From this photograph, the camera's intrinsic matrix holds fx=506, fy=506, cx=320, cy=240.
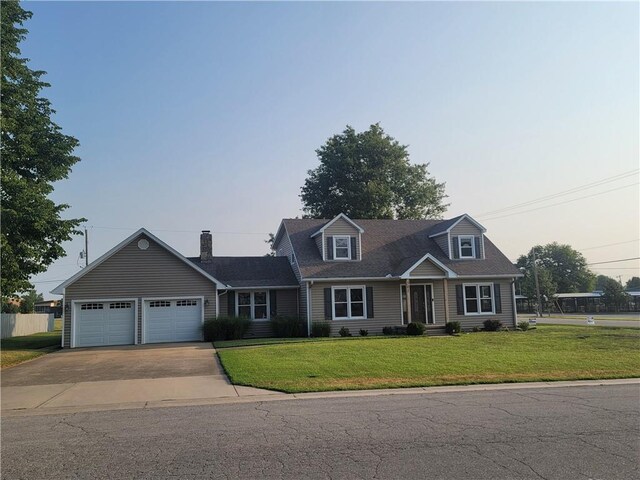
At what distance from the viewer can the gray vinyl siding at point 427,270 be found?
2567 cm

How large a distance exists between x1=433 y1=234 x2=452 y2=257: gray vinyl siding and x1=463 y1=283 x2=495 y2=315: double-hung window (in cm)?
240

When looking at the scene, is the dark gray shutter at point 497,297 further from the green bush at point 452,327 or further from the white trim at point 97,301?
the white trim at point 97,301

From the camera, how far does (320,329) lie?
80.9 ft

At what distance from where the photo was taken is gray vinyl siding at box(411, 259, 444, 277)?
25672 millimetres

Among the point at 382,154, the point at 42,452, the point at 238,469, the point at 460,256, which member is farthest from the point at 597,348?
the point at 382,154

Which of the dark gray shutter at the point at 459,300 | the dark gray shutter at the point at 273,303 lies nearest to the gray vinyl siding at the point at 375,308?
the dark gray shutter at the point at 273,303

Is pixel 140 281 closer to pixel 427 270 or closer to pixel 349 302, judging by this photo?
pixel 349 302

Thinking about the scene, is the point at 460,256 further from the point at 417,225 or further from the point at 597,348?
the point at 597,348

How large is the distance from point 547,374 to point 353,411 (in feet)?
21.1

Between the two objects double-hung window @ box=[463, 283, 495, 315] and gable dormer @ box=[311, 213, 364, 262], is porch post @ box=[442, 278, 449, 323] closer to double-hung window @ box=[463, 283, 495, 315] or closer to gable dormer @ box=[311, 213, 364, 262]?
double-hung window @ box=[463, 283, 495, 315]

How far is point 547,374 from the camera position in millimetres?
12789

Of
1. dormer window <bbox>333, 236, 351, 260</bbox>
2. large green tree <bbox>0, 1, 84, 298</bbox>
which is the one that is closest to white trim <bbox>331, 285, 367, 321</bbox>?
dormer window <bbox>333, 236, 351, 260</bbox>

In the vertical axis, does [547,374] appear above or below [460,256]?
below

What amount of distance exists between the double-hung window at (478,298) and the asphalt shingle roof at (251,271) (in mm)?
9401
